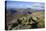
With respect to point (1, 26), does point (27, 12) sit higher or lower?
higher

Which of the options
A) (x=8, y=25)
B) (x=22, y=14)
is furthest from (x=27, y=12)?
(x=8, y=25)

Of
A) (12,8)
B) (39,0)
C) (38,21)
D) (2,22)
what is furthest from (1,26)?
(39,0)

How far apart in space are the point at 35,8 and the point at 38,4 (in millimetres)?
65

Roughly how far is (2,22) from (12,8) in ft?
0.67

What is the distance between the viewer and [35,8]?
103cm

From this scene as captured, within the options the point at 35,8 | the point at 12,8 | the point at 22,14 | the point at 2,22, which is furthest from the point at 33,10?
the point at 2,22

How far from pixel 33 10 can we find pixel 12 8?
10.2 inches

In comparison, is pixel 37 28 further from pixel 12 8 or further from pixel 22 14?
pixel 12 8

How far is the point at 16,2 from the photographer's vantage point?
100 centimetres

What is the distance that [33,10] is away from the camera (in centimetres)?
102

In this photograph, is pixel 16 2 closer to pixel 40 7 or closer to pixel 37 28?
pixel 40 7

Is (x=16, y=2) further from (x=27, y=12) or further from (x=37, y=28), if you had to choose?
(x=37, y=28)

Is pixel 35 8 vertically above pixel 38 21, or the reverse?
pixel 35 8

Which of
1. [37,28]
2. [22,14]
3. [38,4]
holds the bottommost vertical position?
[37,28]
